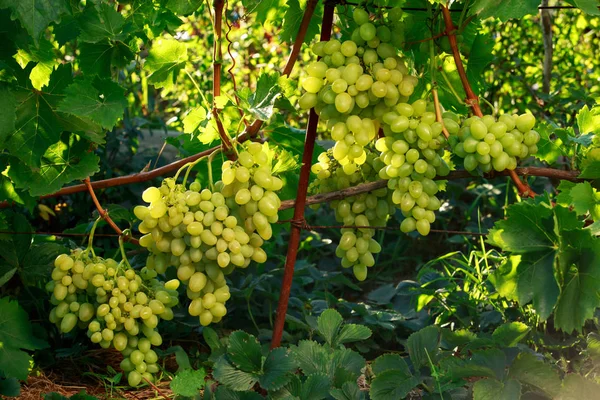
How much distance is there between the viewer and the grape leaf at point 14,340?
5.29 ft

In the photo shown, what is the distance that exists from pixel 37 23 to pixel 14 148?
1.26 ft

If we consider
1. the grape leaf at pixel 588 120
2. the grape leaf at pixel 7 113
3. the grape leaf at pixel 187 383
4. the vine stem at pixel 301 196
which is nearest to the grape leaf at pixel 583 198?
the grape leaf at pixel 588 120

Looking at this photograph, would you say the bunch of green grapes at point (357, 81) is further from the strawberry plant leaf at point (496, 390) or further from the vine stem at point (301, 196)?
the strawberry plant leaf at point (496, 390)

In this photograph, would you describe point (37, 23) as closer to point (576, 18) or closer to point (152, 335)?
point (152, 335)

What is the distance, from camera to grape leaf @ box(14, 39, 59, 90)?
172cm

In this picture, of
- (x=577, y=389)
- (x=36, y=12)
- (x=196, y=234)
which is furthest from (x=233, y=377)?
(x=36, y=12)

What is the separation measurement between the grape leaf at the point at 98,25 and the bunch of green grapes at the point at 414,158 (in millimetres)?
614

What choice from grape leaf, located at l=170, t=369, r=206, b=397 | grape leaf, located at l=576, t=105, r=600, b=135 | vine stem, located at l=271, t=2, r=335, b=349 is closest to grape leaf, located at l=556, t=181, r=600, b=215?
grape leaf, located at l=576, t=105, r=600, b=135

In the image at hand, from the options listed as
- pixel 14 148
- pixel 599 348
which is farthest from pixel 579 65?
pixel 14 148

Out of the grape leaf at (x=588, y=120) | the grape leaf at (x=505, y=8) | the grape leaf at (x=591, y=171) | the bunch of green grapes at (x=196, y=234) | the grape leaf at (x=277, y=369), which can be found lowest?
the grape leaf at (x=277, y=369)

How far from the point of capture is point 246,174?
4.67ft

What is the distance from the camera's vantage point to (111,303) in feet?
5.23

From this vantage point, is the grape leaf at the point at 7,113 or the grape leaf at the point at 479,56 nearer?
the grape leaf at the point at 7,113

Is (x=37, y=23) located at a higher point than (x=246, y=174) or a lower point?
higher
